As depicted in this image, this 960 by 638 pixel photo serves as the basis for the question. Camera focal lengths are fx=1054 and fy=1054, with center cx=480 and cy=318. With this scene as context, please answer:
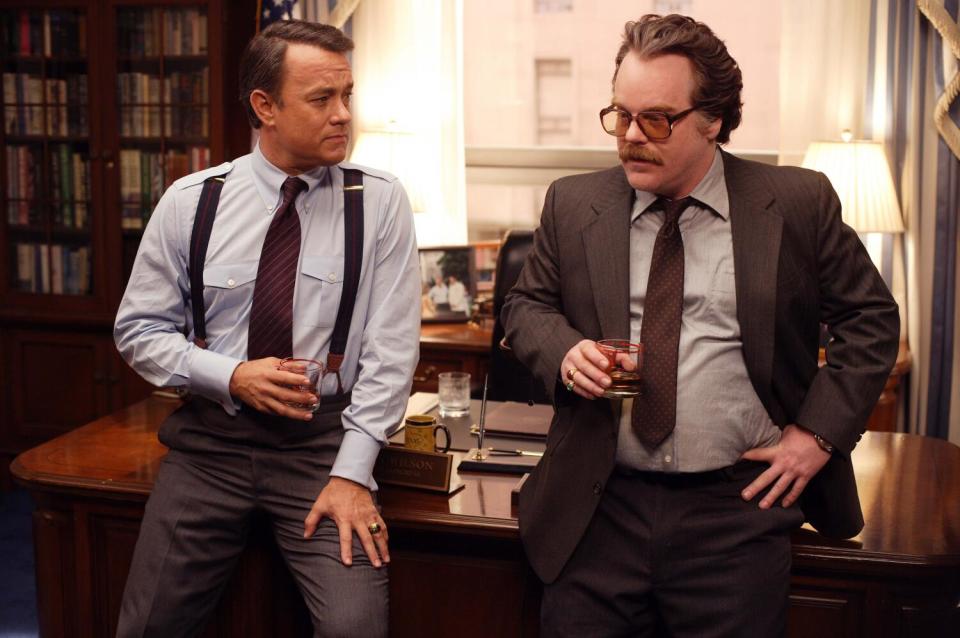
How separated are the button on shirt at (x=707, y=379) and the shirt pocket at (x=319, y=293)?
23.5 inches

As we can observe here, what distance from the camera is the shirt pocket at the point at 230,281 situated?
205cm

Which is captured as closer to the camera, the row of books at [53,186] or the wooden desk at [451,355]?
the wooden desk at [451,355]

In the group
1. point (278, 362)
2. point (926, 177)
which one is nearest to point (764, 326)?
point (278, 362)

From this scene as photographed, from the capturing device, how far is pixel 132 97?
4.31 m

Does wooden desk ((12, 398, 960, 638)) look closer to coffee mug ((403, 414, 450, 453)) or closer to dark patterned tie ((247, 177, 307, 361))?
coffee mug ((403, 414, 450, 453))

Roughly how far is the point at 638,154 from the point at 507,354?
1544 mm

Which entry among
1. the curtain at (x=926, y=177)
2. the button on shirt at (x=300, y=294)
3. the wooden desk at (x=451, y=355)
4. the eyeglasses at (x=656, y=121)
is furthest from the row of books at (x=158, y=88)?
the eyeglasses at (x=656, y=121)

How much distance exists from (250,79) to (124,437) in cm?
89

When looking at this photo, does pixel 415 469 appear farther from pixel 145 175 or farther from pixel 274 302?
pixel 145 175

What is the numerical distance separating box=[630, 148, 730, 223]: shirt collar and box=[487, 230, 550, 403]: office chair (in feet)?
4.28

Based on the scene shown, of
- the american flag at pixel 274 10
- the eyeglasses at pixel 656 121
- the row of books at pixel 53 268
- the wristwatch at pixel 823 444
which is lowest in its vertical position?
the wristwatch at pixel 823 444

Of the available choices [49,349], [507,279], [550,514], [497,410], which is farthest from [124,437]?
[49,349]

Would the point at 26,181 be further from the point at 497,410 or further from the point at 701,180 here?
the point at 701,180

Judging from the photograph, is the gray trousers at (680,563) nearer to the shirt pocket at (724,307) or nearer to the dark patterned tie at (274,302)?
the shirt pocket at (724,307)
